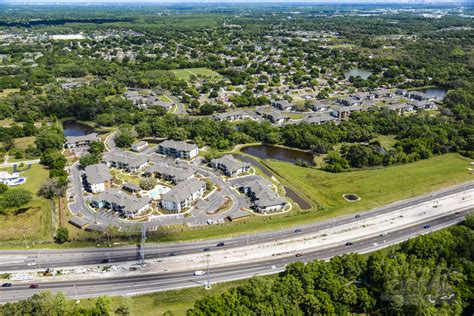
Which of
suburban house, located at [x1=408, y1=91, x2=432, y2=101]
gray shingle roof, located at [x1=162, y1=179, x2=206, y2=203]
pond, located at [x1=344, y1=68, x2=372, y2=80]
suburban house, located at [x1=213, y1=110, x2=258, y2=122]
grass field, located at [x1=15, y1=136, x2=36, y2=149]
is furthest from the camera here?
pond, located at [x1=344, y1=68, x2=372, y2=80]

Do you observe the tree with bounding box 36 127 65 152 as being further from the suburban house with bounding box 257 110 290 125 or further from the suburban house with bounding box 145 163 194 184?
the suburban house with bounding box 257 110 290 125

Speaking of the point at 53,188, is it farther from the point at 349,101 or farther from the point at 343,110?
the point at 349,101

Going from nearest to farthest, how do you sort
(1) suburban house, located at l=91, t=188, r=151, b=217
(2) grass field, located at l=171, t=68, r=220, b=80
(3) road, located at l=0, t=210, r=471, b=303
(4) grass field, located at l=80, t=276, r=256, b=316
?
(4) grass field, located at l=80, t=276, r=256, b=316 < (3) road, located at l=0, t=210, r=471, b=303 < (1) suburban house, located at l=91, t=188, r=151, b=217 < (2) grass field, located at l=171, t=68, r=220, b=80

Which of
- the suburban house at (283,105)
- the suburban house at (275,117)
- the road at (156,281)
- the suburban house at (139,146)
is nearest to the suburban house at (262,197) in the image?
the road at (156,281)

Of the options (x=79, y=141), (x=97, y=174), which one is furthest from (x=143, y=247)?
(x=79, y=141)

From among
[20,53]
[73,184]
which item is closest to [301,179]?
[73,184]

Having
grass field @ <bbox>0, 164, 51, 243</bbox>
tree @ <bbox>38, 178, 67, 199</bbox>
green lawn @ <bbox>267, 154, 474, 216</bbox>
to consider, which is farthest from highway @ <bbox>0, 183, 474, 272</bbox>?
tree @ <bbox>38, 178, 67, 199</bbox>

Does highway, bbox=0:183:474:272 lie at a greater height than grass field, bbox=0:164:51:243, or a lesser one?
lesser
